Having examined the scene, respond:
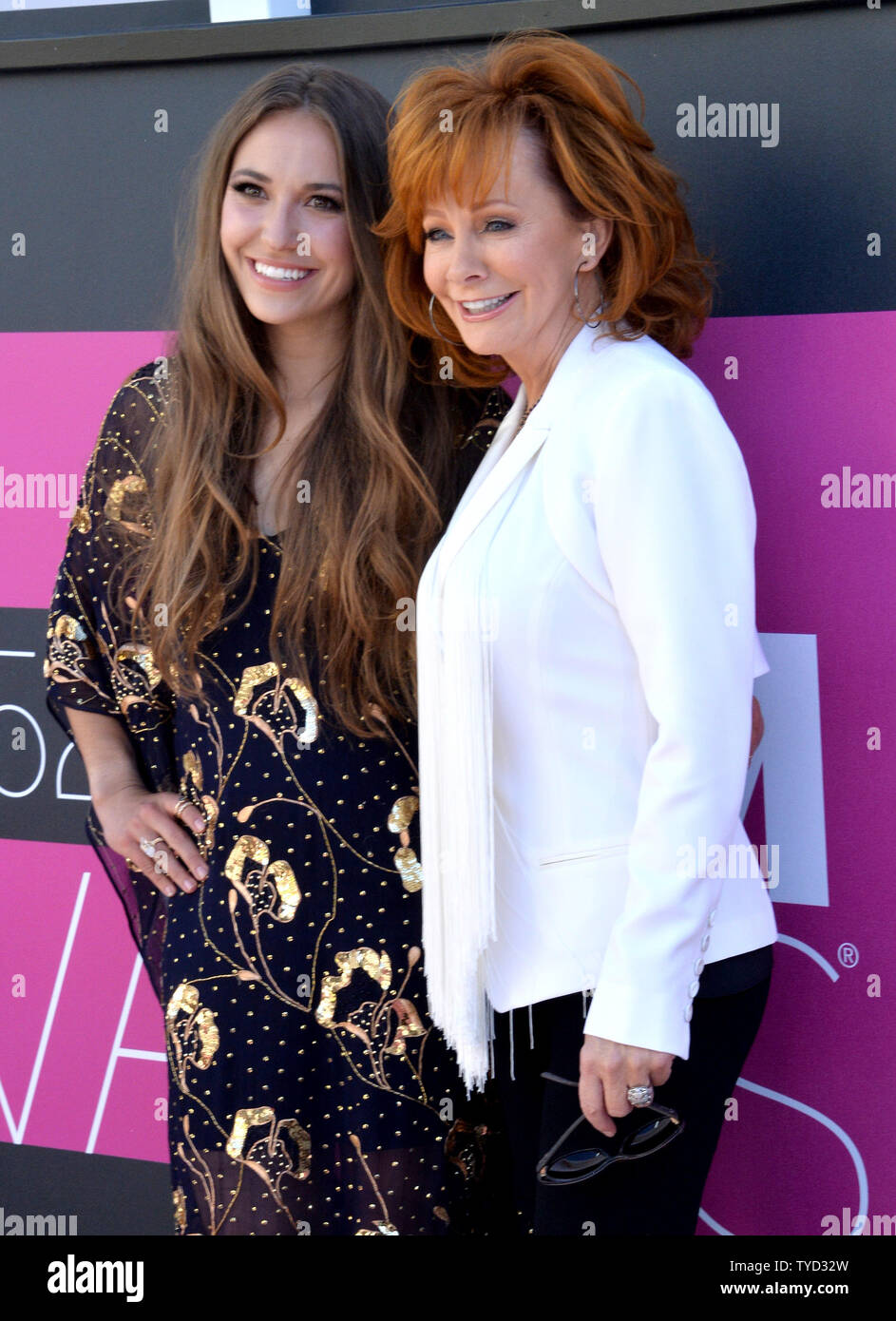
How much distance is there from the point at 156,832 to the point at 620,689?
0.81m

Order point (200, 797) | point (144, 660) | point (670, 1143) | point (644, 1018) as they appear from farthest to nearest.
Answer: point (144, 660) < point (200, 797) < point (670, 1143) < point (644, 1018)

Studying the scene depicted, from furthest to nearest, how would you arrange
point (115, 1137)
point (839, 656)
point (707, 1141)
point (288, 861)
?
1. point (115, 1137)
2. point (839, 656)
3. point (288, 861)
4. point (707, 1141)

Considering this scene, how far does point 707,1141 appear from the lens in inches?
58.5

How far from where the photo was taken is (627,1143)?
143cm

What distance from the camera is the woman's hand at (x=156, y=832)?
184 centimetres

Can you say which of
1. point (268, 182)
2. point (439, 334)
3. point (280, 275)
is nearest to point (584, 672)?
point (439, 334)

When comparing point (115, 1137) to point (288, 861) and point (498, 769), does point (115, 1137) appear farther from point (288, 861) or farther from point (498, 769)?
point (498, 769)

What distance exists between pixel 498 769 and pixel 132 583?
2.48 ft

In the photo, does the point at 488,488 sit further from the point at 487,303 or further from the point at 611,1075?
the point at 611,1075

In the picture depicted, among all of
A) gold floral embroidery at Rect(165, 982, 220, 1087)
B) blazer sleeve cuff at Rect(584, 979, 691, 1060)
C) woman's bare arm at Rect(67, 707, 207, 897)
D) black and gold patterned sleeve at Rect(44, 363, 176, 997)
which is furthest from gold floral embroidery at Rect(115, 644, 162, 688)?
blazer sleeve cuff at Rect(584, 979, 691, 1060)

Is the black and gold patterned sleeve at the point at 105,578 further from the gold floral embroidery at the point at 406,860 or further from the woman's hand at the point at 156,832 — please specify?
the gold floral embroidery at the point at 406,860

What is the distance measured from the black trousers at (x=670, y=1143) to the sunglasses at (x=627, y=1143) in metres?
0.01
